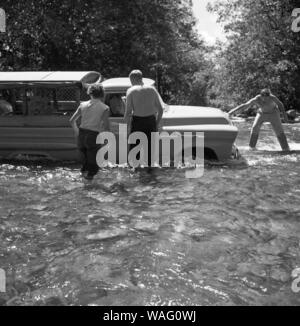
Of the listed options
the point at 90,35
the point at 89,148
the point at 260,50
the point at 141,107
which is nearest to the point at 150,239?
the point at 89,148

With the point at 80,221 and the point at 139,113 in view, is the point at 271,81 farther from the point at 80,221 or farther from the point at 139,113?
the point at 80,221

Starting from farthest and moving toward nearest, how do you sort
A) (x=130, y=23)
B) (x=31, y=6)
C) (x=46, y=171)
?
(x=130, y=23) < (x=31, y=6) < (x=46, y=171)

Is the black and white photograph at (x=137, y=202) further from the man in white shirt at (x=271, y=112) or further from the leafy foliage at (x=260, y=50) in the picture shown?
the leafy foliage at (x=260, y=50)

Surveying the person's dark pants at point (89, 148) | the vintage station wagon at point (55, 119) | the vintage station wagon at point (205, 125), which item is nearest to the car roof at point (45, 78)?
A: the vintage station wagon at point (55, 119)

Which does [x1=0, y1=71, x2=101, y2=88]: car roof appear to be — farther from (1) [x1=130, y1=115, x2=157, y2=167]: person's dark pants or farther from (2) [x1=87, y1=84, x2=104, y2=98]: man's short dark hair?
(1) [x1=130, y1=115, x2=157, y2=167]: person's dark pants

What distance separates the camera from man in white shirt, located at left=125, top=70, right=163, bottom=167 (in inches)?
321

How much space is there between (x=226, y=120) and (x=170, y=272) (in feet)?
18.2

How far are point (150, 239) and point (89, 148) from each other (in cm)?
323

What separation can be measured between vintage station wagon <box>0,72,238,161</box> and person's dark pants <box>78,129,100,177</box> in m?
0.99

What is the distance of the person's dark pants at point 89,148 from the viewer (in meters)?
7.88

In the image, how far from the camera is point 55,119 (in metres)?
9.02

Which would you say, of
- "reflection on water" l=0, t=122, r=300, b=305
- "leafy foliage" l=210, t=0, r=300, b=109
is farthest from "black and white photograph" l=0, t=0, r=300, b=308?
"leafy foliage" l=210, t=0, r=300, b=109

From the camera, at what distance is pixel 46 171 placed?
28.9ft

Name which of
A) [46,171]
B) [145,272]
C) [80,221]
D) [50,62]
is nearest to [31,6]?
[50,62]
